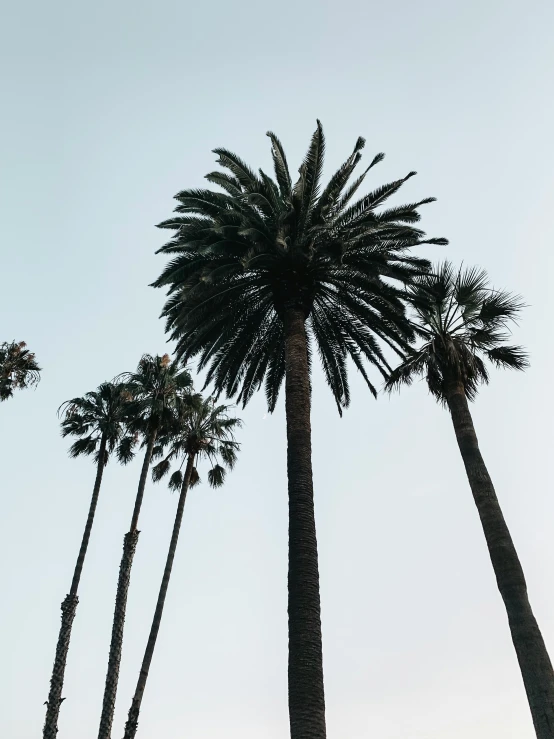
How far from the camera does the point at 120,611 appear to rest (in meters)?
28.4

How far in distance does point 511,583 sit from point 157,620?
1908 centimetres

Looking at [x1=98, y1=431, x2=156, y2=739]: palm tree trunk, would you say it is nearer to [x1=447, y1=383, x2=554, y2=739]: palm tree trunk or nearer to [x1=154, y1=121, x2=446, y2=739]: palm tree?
[x1=154, y1=121, x2=446, y2=739]: palm tree

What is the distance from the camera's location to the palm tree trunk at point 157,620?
26.7 metres

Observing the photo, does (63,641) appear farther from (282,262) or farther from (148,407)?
(282,262)

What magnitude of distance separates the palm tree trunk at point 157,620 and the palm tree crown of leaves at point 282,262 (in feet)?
43.7

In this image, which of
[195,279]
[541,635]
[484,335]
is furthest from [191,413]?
[541,635]

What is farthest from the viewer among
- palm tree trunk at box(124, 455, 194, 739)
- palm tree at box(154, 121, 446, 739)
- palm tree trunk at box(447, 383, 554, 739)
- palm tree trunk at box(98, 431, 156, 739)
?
palm tree trunk at box(124, 455, 194, 739)

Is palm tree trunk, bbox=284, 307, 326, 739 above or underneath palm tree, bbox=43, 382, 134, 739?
underneath

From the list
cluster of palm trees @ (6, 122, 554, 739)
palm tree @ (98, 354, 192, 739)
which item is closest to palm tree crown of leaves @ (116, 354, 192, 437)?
palm tree @ (98, 354, 192, 739)

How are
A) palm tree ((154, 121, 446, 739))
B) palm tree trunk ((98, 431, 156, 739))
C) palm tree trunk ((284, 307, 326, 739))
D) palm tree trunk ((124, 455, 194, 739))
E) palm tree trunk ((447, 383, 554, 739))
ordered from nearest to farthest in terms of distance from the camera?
palm tree trunk ((284, 307, 326, 739)) < palm tree trunk ((447, 383, 554, 739)) < palm tree ((154, 121, 446, 739)) < palm tree trunk ((98, 431, 156, 739)) < palm tree trunk ((124, 455, 194, 739))

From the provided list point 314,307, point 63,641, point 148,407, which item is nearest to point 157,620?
point 63,641

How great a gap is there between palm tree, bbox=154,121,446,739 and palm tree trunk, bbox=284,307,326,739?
2.3 inches

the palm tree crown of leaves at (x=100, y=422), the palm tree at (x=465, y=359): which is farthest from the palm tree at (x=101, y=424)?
the palm tree at (x=465, y=359)

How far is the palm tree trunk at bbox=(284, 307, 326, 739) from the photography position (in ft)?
40.2
